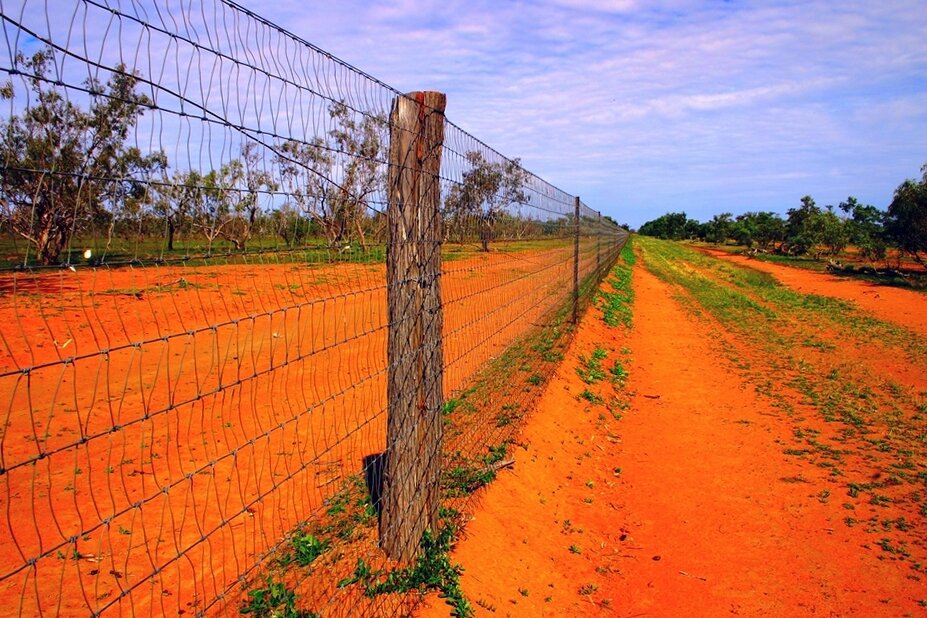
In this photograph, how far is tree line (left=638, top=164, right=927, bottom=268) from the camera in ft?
96.0

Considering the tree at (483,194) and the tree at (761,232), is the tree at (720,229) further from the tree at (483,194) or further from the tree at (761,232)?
A: the tree at (483,194)

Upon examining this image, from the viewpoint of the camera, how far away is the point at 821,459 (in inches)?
234

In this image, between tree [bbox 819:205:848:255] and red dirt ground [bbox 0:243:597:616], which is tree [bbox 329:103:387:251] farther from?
tree [bbox 819:205:848:255]

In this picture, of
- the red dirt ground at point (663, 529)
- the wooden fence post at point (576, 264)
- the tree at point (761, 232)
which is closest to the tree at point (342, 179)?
the red dirt ground at point (663, 529)

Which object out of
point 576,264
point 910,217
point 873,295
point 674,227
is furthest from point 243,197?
point 674,227

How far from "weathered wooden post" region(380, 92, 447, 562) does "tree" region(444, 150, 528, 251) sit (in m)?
0.77

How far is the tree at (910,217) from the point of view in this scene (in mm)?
28297

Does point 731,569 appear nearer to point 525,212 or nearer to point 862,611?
point 862,611

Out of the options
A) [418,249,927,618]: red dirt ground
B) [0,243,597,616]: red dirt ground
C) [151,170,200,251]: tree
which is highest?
[151,170,200,251]: tree

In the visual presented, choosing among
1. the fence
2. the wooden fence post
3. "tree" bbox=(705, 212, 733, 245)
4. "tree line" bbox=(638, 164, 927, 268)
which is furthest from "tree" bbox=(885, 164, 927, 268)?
"tree" bbox=(705, 212, 733, 245)

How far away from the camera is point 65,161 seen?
69.7 inches

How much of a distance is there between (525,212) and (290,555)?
4635 mm

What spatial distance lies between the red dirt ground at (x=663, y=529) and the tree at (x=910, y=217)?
90.8 feet

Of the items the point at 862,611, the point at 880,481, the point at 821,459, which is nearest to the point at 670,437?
the point at 821,459
